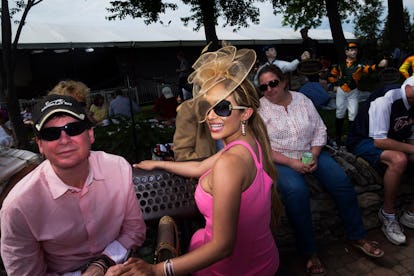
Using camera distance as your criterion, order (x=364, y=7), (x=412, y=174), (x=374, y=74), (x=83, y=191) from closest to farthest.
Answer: (x=83, y=191), (x=412, y=174), (x=374, y=74), (x=364, y=7)

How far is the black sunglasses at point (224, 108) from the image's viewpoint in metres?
1.70

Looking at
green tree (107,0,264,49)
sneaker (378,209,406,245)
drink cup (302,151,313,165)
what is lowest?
sneaker (378,209,406,245)

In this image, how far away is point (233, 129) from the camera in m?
1.74

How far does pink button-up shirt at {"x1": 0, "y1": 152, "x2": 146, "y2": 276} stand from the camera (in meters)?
1.51

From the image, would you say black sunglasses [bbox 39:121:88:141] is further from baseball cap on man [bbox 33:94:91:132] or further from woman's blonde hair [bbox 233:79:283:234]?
woman's blonde hair [bbox 233:79:283:234]

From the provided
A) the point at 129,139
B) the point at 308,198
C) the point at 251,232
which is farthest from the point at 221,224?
the point at 129,139

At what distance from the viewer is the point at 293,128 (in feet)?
10.6

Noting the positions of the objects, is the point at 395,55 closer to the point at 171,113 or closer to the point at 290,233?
the point at 171,113

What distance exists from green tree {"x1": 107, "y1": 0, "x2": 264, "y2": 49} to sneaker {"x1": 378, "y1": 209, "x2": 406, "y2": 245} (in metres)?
7.93

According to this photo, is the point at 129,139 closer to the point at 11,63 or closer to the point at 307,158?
the point at 307,158

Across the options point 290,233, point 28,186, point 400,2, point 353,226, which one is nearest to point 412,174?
point 353,226

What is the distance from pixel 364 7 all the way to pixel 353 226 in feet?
115

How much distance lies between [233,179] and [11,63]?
578 cm

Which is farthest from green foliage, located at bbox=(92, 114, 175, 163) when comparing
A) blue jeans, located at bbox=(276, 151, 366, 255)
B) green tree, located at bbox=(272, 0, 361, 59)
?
green tree, located at bbox=(272, 0, 361, 59)
